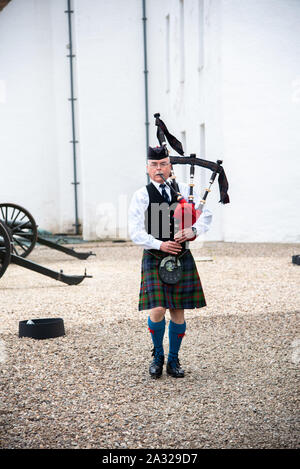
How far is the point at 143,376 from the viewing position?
3607 mm

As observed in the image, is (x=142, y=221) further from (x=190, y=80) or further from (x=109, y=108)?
(x=109, y=108)

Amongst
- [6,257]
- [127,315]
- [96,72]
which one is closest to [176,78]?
[96,72]

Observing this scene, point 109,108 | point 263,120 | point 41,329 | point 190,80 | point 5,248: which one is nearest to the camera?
point 41,329

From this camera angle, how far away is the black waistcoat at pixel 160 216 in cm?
344

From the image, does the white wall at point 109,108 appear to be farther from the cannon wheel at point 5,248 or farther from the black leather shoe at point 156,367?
the black leather shoe at point 156,367

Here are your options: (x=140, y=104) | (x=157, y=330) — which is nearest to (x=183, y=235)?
(x=157, y=330)

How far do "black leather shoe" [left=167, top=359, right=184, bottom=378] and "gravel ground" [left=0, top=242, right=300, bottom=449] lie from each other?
0.04 metres

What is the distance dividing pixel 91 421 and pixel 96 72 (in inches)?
453

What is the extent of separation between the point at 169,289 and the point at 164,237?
0.29m

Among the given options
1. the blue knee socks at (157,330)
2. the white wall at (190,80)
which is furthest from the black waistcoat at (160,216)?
the white wall at (190,80)

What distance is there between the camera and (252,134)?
11.3 m

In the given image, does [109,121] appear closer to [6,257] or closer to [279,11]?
[279,11]

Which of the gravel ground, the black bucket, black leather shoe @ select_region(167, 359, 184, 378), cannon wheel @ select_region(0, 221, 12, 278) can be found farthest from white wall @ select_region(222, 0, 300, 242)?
black leather shoe @ select_region(167, 359, 184, 378)

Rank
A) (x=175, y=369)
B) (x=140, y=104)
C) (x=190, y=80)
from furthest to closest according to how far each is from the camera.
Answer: (x=140, y=104) < (x=190, y=80) < (x=175, y=369)
